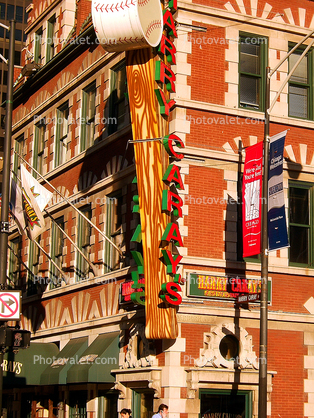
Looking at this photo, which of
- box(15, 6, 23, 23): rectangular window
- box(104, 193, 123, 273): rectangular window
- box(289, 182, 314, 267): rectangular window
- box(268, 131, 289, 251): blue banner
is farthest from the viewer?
box(15, 6, 23, 23): rectangular window

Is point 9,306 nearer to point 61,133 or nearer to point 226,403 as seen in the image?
point 226,403

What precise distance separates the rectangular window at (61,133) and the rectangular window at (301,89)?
9105 millimetres

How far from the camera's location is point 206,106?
67.7ft

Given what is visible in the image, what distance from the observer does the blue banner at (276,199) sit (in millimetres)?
18219

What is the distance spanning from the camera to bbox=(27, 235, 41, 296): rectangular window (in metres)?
29.3

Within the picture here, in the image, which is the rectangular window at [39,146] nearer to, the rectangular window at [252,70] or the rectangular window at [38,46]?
the rectangular window at [38,46]

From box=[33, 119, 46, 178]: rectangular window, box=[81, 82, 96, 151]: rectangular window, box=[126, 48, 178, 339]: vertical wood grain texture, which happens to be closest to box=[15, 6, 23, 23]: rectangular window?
box=[33, 119, 46, 178]: rectangular window

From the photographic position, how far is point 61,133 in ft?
94.4

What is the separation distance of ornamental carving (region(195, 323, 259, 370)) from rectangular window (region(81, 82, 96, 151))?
911cm

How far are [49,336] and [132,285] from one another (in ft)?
27.3

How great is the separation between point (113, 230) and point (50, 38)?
12.5 metres

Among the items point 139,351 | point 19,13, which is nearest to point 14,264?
point 139,351

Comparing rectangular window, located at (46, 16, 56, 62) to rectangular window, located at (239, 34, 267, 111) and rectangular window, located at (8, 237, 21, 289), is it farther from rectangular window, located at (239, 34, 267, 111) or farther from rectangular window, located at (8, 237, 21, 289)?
rectangular window, located at (239, 34, 267, 111)

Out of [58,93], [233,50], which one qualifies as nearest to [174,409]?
[233,50]
